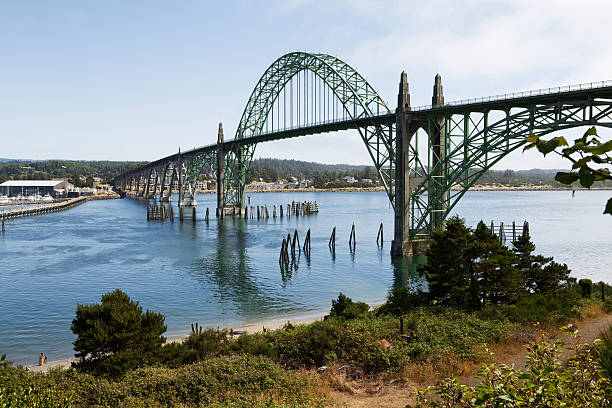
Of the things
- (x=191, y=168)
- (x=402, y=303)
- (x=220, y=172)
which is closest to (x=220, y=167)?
(x=220, y=172)

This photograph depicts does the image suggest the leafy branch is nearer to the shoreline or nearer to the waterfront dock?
the shoreline

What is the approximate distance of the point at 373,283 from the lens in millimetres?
33688

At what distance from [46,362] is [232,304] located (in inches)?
448

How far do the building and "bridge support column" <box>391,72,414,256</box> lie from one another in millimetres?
142940

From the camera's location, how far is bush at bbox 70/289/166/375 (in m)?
14.0

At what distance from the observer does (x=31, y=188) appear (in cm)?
15750

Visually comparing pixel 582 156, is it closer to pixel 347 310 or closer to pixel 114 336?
pixel 114 336

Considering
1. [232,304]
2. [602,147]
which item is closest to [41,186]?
[232,304]

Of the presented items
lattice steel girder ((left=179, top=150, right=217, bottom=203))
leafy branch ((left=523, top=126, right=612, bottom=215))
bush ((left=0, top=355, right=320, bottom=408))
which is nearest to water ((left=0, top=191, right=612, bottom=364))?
bush ((left=0, top=355, right=320, bottom=408))

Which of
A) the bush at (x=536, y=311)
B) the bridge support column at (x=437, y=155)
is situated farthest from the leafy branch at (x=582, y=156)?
the bridge support column at (x=437, y=155)

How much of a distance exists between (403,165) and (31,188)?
153986 mm

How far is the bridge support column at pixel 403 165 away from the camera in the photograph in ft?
129

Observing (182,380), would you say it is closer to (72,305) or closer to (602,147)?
(602,147)

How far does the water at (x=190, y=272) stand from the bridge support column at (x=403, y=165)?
2.61m
